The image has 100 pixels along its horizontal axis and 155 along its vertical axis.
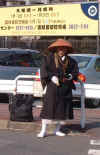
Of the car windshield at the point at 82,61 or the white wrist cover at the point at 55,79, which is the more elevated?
the white wrist cover at the point at 55,79

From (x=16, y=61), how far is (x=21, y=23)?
23.6 feet

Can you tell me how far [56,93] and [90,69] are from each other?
521 cm

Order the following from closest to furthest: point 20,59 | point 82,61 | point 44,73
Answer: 1. point 44,73
2. point 82,61
3. point 20,59

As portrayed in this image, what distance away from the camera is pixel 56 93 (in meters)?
9.03

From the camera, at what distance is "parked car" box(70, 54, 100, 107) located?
1395cm

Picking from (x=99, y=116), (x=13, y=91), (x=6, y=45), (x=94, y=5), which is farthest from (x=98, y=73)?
(x=6, y=45)

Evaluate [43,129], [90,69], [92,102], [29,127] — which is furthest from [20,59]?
[43,129]

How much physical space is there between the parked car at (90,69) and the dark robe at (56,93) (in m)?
4.66

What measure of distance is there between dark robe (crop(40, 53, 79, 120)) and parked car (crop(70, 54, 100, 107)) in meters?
4.66

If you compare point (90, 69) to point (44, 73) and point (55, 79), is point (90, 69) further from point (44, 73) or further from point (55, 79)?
point (44, 73)

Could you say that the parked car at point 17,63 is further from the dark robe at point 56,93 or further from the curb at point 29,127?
the dark robe at point 56,93

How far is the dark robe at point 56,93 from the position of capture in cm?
893

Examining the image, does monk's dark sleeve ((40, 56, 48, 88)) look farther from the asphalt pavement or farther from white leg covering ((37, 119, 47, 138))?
the asphalt pavement

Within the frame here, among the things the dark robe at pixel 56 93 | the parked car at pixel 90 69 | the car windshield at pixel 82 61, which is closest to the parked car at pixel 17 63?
the car windshield at pixel 82 61
